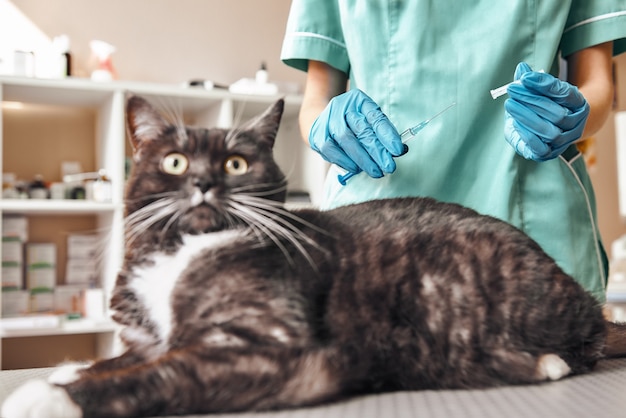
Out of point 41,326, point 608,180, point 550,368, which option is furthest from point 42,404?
point 608,180

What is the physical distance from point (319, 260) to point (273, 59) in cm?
271

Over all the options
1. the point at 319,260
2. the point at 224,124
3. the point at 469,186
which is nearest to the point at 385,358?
the point at 319,260

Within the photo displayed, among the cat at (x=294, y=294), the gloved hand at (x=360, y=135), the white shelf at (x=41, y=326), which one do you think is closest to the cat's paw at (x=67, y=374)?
the cat at (x=294, y=294)

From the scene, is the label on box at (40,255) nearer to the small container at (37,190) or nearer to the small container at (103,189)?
the small container at (37,190)

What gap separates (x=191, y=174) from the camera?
62 centimetres

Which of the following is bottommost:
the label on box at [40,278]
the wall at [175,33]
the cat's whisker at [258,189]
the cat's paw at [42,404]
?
the label on box at [40,278]

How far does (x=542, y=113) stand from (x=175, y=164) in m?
0.45

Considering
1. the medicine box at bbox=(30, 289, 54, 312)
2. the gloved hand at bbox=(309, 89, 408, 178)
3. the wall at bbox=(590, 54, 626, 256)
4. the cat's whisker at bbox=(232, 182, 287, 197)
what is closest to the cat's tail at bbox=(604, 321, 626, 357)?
the gloved hand at bbox=(309, 89, 408, 178)

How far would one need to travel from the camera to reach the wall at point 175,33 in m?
2.82

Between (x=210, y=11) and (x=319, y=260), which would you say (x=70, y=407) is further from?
(x=210, y=11)

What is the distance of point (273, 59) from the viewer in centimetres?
323

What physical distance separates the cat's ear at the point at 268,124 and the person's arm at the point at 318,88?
43cm

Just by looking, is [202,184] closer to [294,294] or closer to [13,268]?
[294,294]

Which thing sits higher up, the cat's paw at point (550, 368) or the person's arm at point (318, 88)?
the person's arm at point (318, 88)
